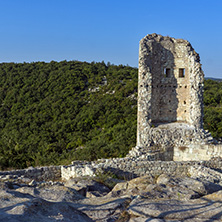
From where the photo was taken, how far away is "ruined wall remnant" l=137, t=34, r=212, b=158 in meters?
11.0

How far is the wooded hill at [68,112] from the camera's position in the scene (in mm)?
17484

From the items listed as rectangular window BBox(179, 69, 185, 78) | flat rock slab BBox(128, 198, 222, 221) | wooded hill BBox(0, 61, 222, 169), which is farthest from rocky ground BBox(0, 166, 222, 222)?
wooded hill BBox(0, 61, 222, 169)

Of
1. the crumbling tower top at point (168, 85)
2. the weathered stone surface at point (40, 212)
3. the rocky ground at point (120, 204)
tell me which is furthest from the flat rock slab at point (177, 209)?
the crumbling tower top at point (168, 85)

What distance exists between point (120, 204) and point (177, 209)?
879 mm

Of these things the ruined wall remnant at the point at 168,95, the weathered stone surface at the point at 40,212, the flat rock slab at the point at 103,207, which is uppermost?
the ruined wall remnant at the point at 168,95

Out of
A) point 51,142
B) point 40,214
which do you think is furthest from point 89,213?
point 51,142

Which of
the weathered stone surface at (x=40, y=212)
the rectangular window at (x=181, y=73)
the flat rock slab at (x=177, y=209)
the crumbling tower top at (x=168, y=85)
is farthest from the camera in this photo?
the rectangular window at (x=181, y=73)

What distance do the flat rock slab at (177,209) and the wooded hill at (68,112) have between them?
34.4 feet

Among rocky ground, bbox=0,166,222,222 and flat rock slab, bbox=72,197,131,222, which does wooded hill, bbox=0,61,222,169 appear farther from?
flat rock slab, bbox=72,197,131,222

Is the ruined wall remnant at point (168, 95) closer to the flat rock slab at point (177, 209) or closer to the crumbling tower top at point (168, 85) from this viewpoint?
the crumbling tower top at point (168, 85)

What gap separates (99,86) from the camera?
32.2 meters

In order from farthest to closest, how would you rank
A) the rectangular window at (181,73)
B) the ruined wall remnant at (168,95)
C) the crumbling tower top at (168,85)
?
the rectangular window at (181,73) < the crumbling tower top at (168,85) < the ruined wall remnant at (168,95)

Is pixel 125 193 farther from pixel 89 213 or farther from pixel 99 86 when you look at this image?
pixel 99 86

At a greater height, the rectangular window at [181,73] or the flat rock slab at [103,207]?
the rectangular window at [181,73]
